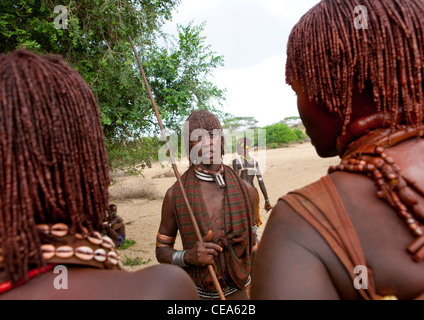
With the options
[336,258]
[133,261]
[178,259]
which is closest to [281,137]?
[133,261]

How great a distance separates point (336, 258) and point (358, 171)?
11.2 inches

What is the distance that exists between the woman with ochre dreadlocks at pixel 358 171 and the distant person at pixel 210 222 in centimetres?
150

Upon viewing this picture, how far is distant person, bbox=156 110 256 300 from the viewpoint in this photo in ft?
8.00

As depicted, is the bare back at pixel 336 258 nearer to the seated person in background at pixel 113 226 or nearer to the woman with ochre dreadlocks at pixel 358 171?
the woman with ochre dreadlocks at pixel 358 171

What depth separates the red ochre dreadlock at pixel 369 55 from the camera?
0.96 meters

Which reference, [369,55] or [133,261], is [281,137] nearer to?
[133,261]

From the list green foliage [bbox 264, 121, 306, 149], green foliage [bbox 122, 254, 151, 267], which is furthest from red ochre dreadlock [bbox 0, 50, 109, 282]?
green foliage [bbox 264, 121, 306, 149]

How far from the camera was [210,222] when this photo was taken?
99.6 inches

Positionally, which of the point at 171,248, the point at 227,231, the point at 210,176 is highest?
the point at 210,176

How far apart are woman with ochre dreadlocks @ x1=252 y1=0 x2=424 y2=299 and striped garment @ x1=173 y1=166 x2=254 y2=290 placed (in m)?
1.56

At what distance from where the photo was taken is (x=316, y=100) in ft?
3.52

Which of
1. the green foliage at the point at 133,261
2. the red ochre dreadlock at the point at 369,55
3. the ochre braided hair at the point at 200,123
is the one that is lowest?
the green foliage at the point at 133,261

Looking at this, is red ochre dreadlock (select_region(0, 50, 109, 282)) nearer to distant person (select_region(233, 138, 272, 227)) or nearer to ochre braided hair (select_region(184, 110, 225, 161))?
ochre braided hair (select_region(184, 110, 225, 161))

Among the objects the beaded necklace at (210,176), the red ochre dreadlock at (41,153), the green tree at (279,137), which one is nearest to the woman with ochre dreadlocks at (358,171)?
the red ochre dreadlock at (41,153)
